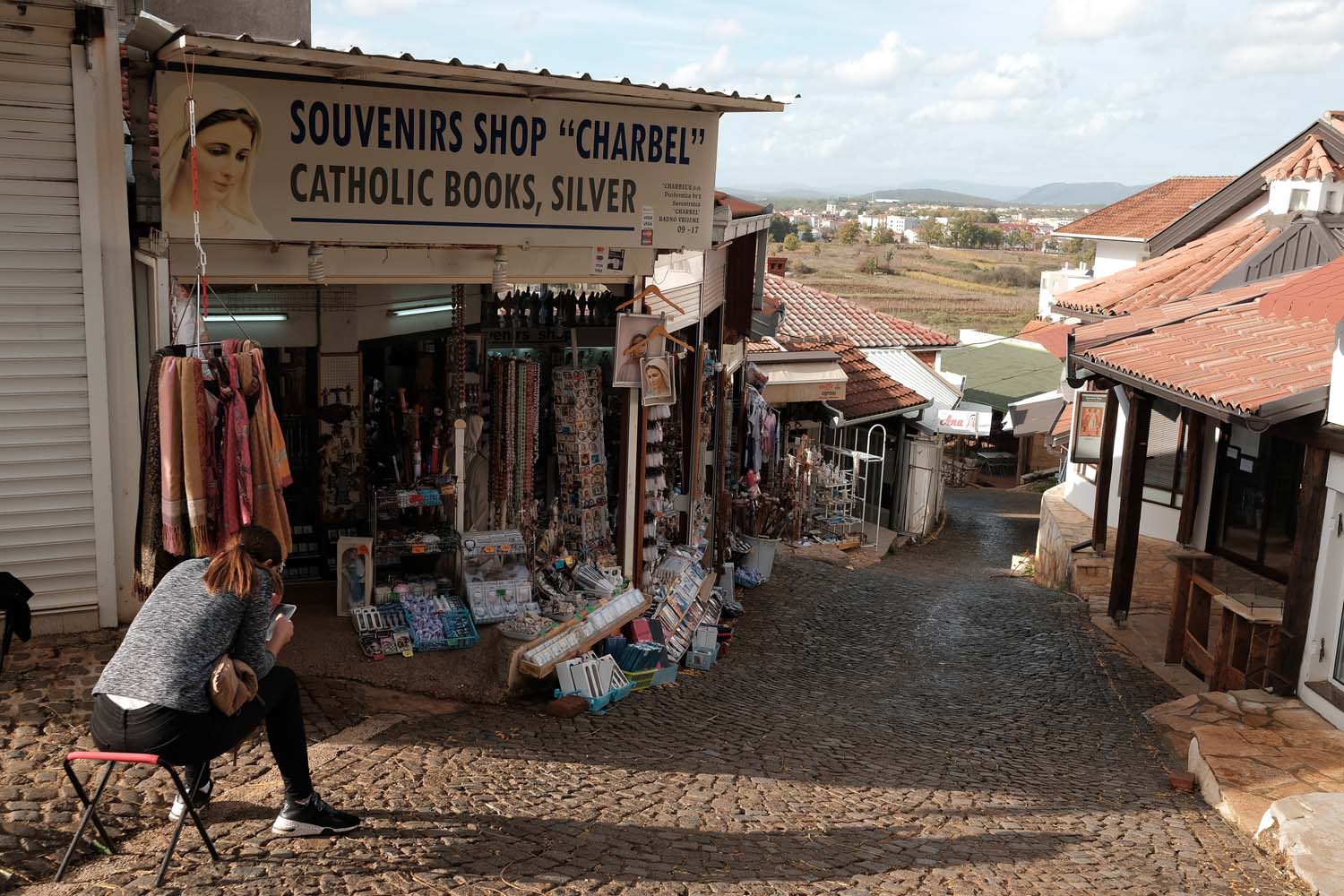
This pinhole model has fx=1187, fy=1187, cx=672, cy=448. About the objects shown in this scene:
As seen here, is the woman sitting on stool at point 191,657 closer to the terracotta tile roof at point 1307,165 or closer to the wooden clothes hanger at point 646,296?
the wooden clothes hanger at point 646,296

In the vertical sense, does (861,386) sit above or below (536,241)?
below

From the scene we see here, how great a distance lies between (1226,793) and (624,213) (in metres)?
5.69

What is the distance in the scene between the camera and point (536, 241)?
8578 mm

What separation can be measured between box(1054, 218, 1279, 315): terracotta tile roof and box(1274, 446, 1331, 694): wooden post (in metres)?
8.39

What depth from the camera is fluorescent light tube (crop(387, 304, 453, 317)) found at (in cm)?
973

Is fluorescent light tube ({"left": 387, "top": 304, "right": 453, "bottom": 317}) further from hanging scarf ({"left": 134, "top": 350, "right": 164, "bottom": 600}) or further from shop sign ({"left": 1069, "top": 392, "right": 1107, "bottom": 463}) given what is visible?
shop sign ({"left": 1069, "top": 392, "right": 1107, "bottom": 463})

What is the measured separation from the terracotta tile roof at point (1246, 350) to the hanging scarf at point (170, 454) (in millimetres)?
7540

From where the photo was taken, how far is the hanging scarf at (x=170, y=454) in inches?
237

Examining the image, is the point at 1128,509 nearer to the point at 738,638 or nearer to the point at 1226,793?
the point at 738,638

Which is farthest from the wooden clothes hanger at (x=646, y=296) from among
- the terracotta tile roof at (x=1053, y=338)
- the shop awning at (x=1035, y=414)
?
the shop awning at (x=1035, y=414)

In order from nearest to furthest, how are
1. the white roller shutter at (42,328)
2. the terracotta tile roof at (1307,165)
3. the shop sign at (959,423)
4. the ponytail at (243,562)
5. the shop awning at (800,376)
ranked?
the ponytail at (243,562)
the white roller shutter at (42,328)
the terracotta tile roof at (1307,165)
the shop awning at (800,376)
the shop sign at (959,423)

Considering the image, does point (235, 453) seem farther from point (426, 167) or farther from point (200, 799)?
point (426, 167)

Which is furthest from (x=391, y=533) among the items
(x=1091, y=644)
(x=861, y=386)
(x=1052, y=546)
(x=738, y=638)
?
(x=861, y=386)

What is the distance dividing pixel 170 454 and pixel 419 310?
3984 mm
